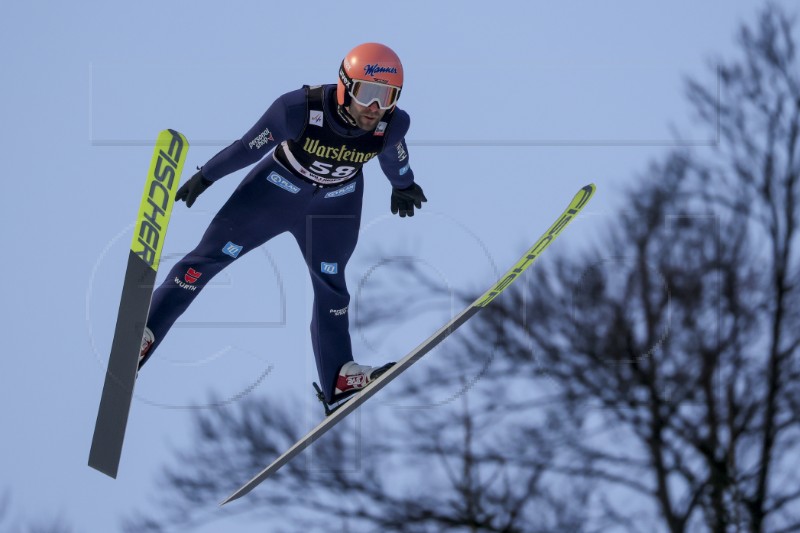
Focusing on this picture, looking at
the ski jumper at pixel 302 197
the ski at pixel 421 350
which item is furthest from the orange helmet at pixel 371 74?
the ski at pixel 421 350

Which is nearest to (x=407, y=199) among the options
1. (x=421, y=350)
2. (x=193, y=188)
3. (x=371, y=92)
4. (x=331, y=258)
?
(x=331, y=258)

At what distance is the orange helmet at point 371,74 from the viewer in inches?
291

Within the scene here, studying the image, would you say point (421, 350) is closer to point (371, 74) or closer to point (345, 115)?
point (345, 115)

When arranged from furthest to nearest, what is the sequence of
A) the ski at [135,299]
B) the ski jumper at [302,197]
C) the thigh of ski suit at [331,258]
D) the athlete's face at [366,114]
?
the thigh of ski suit at [331,258]
the ski jumper at [302,197]
the athlete's face at [366,114]
the ski at [135,299]

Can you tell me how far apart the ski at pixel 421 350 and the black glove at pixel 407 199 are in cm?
65

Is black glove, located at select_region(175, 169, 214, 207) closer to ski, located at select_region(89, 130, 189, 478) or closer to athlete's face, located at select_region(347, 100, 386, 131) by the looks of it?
ski, located at select_region(89, 130, 189, 478)

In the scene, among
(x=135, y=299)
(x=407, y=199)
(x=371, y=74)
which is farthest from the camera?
(x=407, y=199)

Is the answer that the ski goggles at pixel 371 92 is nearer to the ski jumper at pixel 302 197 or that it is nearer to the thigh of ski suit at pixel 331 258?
the ski jumper at pixel 302 197

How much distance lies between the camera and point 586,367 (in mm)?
16281

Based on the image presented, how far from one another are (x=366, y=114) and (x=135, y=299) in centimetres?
155

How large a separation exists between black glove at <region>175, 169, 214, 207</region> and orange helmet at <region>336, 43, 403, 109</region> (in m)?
0.89

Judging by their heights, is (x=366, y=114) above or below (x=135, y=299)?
above

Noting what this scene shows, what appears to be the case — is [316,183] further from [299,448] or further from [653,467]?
[653,467]

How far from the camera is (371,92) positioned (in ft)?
24.4
